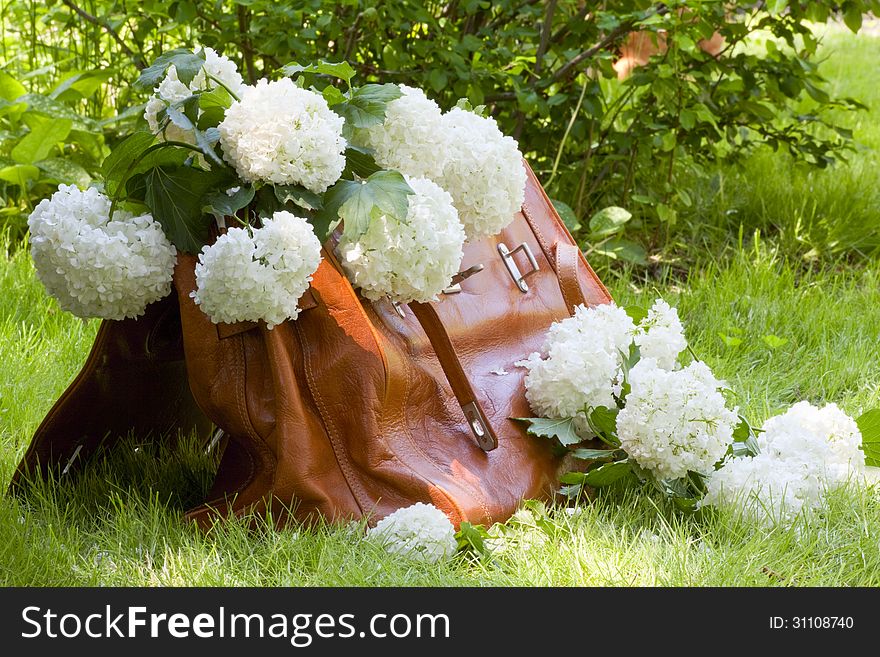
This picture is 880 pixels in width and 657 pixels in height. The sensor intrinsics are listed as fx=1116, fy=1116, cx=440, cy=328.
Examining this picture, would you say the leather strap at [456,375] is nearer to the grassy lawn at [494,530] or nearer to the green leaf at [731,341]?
the grassy lawn at [494,530]

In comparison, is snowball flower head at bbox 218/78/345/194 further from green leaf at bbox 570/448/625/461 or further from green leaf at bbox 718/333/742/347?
green leaf at bbox 718/333/742/347

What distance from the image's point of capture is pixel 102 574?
1.72m

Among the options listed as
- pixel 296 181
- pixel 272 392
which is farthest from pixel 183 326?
pixel 296 181

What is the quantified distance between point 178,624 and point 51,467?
54 cm

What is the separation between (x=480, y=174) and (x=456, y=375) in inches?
15.1

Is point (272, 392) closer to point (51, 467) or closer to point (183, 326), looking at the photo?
point (183, 326)

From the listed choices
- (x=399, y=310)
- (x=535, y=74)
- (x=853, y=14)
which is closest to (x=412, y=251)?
(x=399, y=310)

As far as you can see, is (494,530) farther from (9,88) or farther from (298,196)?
(9,88)

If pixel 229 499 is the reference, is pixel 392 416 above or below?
above

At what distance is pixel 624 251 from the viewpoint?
3621 millimetres

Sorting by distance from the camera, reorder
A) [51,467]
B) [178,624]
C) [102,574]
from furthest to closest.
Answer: [51,467] → [102,574] → [178,624]

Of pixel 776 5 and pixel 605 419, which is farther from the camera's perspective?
pixel 776 5

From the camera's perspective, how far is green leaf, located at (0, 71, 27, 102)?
3686 mm

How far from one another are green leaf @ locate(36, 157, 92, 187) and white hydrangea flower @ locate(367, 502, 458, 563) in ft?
7.30
